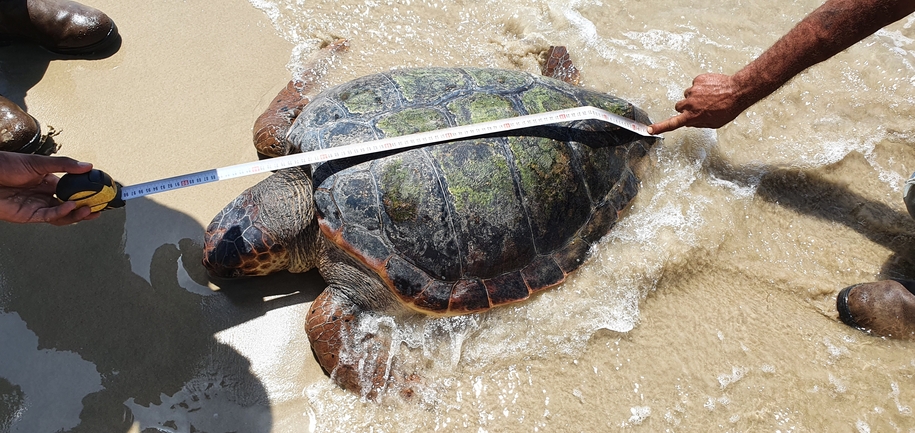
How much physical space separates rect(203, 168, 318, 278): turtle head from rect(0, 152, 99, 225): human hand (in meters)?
0.59

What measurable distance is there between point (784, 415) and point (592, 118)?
1895 millimetres

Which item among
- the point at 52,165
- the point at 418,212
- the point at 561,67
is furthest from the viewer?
the point at 561,67

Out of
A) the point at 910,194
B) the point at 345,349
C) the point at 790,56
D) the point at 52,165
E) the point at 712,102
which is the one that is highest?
the point at 790,56

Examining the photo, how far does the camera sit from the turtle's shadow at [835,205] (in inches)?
116

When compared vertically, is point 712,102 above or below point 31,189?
above

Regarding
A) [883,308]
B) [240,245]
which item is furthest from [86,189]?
[883,308]

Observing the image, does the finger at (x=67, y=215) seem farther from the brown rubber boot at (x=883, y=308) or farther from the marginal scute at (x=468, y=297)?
the brown rubber boot at (x=883, y=308)

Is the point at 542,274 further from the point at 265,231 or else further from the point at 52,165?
the point at 52,165

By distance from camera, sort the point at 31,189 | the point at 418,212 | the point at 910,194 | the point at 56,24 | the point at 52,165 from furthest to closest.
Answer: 1. the point at 56,24
2. the point at 910,194
3. the point at 418,212
4. the point at 31,189
5. the point at 52,165

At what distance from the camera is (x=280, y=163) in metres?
2.45

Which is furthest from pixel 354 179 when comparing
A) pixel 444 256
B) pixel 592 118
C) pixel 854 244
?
pixel 854 244

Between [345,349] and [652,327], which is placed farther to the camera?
[652,327]

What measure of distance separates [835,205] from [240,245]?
376 centimetres

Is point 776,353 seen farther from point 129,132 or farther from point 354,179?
point 129,132
